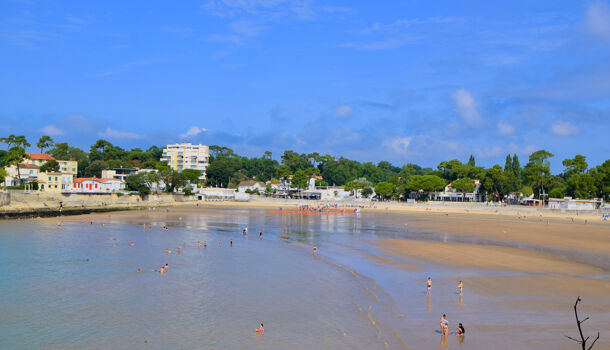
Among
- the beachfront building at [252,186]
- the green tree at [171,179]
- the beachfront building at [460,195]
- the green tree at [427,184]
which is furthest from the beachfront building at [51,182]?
the beachfront building at [460,195]

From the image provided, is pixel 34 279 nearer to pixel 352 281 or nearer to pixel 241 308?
pixel 241 308

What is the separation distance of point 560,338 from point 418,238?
28.6m

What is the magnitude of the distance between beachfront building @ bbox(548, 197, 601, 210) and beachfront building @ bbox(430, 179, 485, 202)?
2120cm

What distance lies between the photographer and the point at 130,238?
140 feet

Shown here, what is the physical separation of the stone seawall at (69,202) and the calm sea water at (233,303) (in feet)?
114

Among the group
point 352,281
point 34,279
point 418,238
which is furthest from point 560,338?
Answer: point 418,238

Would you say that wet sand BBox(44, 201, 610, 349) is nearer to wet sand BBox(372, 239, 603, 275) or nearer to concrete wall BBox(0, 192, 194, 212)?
wet sand BBox(372, 239, 603, 275)

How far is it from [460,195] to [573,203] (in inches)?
1192

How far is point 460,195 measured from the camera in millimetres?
107188

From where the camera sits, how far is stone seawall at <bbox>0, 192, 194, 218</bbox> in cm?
6700

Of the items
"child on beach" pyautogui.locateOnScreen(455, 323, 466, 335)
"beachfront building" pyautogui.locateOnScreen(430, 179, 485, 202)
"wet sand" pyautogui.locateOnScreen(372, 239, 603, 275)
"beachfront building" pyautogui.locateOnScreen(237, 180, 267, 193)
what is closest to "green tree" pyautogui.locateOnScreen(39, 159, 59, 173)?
"beachfront building" pyautogui.locateOnScreen(237, 180, 267, 193)

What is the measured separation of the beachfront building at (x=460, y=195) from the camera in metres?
105

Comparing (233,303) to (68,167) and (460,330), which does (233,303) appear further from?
(68,167)

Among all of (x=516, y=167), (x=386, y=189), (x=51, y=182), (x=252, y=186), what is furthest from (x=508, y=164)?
(x=51, y=182)
